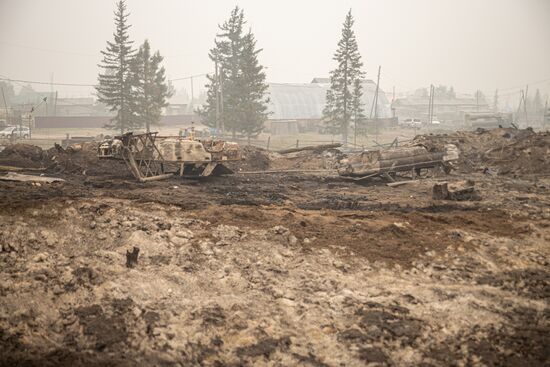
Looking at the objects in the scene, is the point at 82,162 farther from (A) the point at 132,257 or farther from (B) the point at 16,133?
(B) the point at 16,133

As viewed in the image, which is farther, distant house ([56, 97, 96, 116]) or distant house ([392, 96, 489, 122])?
distant house ([392, 96, 489, 122])

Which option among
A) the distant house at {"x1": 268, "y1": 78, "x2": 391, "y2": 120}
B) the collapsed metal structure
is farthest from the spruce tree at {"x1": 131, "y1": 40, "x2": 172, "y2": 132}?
the collapsed metal structure

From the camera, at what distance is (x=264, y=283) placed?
730 cm

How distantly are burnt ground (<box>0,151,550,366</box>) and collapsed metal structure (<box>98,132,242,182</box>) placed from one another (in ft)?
9.53

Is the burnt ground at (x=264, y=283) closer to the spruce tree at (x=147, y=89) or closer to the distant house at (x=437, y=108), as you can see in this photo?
the spruce tree at (x=147, y=89)

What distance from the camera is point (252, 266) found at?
25.6ft

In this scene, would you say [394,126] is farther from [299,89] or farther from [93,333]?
[93,333]

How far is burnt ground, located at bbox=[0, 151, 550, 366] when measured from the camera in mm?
5559

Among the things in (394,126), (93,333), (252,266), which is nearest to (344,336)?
(252,266)

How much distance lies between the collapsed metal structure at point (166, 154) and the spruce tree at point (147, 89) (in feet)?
85.6

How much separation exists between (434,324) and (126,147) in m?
11.0

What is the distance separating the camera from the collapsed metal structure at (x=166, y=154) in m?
14.2

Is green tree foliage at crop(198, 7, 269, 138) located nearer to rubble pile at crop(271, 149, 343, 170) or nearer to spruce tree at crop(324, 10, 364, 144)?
spruce tree at crop(324, 10, 364, 144)

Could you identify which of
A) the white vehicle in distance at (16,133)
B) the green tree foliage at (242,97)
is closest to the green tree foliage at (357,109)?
the green tree foliage at (242,97)
